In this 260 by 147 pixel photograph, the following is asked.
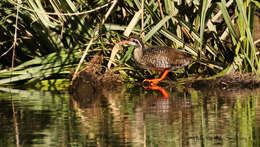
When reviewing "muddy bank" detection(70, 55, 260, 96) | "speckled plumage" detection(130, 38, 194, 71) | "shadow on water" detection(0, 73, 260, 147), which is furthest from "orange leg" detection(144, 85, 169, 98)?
"speckled plumage" detection(130, 38, 194, 71)

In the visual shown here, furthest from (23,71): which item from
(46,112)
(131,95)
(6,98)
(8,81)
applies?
(46,112)

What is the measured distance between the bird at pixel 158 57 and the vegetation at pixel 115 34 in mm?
163

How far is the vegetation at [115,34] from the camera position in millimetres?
9445

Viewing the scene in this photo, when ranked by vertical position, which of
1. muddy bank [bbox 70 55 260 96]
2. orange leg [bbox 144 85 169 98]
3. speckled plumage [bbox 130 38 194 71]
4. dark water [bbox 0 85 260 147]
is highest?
speckled plumage [bbox 130 38 194 71]

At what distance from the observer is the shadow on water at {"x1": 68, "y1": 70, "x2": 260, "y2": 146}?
5.28m

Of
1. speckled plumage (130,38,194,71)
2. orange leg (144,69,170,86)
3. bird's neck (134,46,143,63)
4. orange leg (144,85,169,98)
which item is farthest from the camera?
bird's neck (134,46,143,63)

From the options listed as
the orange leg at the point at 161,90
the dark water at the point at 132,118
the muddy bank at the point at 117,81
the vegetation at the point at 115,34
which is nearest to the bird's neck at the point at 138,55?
the vegetation at the point at 115,34

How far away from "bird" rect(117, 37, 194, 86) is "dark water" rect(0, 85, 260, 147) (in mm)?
624

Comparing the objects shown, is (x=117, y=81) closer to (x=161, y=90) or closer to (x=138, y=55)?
(x=138, y=55)

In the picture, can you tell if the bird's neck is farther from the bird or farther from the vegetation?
the vegetation

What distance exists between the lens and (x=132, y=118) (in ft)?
21.1

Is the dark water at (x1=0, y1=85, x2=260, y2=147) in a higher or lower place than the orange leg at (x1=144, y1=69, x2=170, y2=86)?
lower

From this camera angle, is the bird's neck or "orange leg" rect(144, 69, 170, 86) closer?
"orange leg" rect(144, 69, 170, 86)

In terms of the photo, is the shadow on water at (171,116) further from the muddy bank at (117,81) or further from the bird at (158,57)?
the bird at (158,57)
